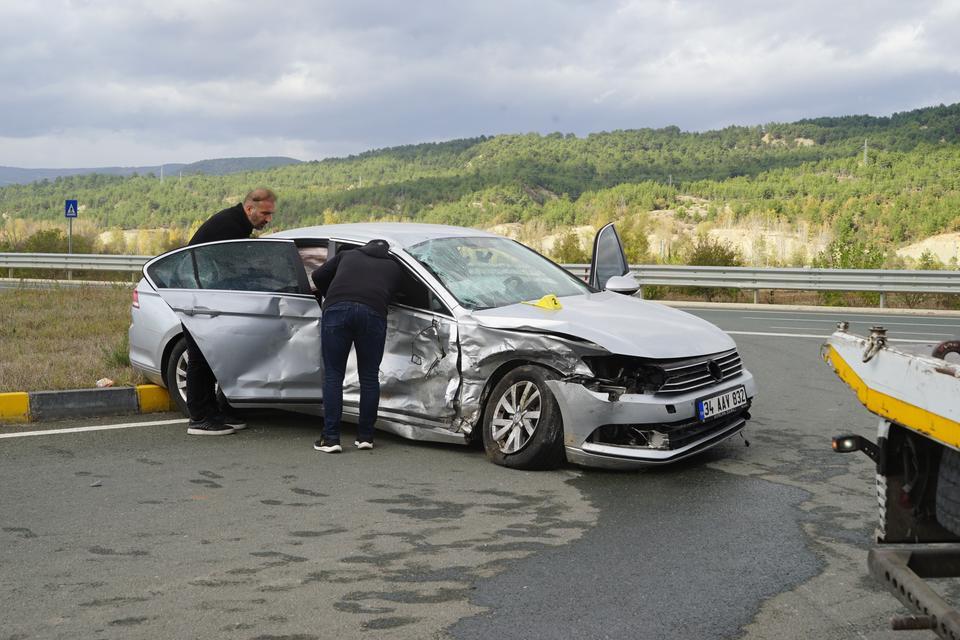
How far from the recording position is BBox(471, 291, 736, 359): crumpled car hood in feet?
20.7

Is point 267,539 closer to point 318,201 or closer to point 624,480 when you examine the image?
point 624,480

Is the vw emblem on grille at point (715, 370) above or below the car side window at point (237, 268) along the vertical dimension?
below

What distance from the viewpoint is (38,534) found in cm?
520

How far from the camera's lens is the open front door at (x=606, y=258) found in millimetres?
8961

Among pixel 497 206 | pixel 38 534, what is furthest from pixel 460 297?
pixel 497 206

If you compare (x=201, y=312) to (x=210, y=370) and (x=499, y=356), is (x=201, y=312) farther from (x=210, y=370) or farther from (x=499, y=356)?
(x=499, y=356)

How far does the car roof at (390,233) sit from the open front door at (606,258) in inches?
43.3

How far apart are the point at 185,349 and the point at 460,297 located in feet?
8.55

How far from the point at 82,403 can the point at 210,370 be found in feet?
4.87

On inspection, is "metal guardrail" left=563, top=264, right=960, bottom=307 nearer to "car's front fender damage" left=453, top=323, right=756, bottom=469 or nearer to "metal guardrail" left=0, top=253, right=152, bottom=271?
"car's front fender damage" left=453, top=323, right=756, bottom=469

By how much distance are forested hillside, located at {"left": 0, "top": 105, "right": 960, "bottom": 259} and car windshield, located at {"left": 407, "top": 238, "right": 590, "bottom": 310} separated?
36.3 metres

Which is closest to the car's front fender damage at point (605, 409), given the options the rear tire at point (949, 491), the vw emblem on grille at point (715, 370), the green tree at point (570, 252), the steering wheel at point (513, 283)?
the vw emblem on grille at point (715, 370)

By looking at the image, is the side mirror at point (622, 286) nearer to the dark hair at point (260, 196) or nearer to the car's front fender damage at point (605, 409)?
the car's front fender damage at point (605, 409)

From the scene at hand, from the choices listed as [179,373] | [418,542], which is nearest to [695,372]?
[418,542]
